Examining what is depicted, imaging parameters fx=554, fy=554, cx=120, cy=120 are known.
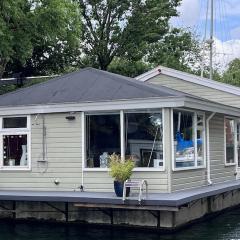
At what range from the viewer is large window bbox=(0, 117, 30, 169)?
14133 mm

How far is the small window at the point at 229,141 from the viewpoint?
17359 mm

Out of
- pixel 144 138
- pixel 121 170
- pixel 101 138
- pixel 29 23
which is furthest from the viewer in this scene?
pixel 29 23

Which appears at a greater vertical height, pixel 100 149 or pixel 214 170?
pixel 100 149

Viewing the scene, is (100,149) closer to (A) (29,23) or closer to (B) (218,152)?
(B) (218,152)

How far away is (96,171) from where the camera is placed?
43.8ft

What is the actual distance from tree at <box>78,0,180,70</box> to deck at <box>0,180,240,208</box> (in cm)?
1771

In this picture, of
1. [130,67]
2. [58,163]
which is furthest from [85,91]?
[130,67]

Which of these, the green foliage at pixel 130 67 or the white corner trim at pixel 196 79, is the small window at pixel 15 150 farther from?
the green foliage at pixel 130 67

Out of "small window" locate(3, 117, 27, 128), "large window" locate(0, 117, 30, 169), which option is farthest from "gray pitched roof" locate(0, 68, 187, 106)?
"large window" locate(0, 117, 30, 169)

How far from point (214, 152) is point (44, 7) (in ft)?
25.4

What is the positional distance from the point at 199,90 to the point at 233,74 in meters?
32.1

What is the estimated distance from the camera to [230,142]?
703 inches

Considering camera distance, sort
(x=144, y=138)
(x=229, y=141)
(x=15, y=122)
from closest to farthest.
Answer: (x=144, y=138) < (x=15, y=122) < (x=229, y=141)

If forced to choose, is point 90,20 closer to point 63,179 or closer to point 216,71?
point 63,179
